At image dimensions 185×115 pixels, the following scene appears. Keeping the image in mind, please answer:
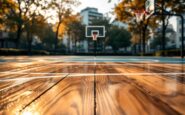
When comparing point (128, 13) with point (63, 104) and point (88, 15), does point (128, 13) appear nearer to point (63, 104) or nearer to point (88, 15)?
point (63, 104)

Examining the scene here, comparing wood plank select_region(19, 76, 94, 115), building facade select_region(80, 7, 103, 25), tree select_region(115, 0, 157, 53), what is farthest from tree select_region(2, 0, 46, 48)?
building facade select_region(80, 7, 103, 25)

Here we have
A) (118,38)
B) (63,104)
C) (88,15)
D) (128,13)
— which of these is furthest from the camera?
(88,15)

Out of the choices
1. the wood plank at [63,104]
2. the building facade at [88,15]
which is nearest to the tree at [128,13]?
the wood plank at [63,104]

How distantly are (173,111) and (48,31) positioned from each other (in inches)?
2487

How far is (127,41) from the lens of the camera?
67875mm

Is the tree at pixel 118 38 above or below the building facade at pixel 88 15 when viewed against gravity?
below

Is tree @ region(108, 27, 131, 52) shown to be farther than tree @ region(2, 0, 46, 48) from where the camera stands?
Yes

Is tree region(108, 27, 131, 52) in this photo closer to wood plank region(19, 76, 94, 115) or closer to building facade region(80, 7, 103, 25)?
building facade region(80, 7, 103, 25)

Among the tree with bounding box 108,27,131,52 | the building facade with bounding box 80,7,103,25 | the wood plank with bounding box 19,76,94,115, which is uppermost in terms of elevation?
the building facade with bounding box 80,7,103,25

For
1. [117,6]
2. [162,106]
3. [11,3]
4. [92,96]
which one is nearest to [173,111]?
[162,106]

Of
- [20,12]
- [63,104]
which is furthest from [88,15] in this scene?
[63,104]

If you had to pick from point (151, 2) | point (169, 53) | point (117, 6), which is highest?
point (117, 6)

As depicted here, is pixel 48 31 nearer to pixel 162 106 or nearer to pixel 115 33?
pixel 115 33

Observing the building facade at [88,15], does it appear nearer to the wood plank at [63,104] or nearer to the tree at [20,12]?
the tree at [20,12]
